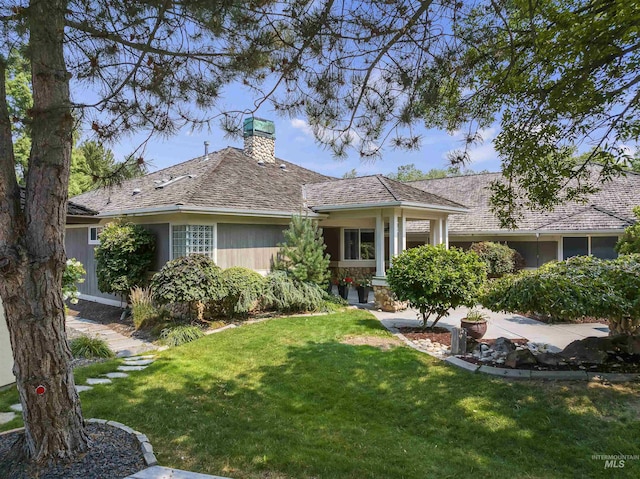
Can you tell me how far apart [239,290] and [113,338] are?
3.12 metres

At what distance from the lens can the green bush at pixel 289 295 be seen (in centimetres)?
1096

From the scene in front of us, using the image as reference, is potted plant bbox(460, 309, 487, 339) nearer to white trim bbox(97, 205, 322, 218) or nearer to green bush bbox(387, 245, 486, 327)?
green bush bbox(387, 245, 486, 327)

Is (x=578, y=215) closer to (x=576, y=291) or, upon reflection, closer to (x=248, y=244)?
(x=576, y=291)

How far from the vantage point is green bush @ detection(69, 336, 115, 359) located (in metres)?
7.31

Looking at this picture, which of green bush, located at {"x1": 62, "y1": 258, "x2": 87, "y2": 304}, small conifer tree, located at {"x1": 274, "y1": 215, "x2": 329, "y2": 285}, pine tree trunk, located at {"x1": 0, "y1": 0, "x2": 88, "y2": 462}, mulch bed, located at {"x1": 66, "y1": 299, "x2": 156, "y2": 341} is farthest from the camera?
small conifer tree, located at {"x1": 274, "y1": 215, "x2": 329, "y2": 285}

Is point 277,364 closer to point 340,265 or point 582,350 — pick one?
point 582,350

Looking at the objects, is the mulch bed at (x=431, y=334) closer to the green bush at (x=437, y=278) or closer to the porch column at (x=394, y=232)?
the green bush at (x=437, y=278)

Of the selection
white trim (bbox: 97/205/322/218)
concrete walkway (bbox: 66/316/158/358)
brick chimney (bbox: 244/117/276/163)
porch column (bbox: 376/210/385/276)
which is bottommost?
concrete walkway (bbox: 66/316/158/358)

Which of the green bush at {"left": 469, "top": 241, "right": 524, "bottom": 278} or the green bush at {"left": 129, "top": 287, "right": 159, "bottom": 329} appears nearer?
the green bush at {"left": 129, "top": 287, "right": 159, "bottom": 329}

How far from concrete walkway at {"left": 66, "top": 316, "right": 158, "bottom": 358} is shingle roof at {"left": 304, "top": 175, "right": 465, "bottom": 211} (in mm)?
7322

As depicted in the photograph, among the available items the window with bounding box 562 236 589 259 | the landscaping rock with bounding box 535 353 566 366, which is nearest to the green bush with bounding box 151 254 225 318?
the landscaping rock with bounding box 535 353 566 366

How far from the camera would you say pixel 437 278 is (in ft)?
27.5

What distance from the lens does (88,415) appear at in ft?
15.3

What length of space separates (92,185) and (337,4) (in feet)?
10.5
